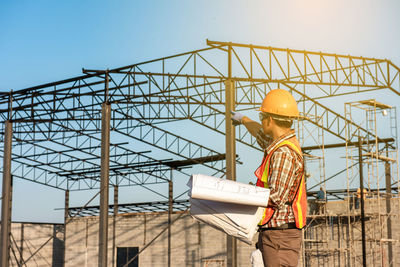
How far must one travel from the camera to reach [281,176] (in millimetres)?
3664

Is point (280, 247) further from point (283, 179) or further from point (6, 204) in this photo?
point (6, 204)

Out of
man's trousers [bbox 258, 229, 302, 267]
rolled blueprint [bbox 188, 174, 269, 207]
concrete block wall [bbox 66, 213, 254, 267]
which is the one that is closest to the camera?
rolled blueprint [bbox 188, 174, 269, 207]

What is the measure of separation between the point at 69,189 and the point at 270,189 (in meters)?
37.6

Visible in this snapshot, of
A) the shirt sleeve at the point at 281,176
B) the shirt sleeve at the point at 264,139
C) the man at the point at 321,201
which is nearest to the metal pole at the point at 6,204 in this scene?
the man at the point at 321,201

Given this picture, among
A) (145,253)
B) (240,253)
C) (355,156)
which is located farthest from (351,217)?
(145,253)

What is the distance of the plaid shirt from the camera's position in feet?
11.9

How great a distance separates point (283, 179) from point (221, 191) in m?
0.53

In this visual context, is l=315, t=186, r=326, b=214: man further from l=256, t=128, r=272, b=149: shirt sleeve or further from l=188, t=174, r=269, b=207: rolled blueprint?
l=188, t=174, r=269, b=207: rolled blueprint

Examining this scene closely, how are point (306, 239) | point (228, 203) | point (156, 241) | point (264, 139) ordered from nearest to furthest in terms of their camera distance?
point (228, 203), point (264, 139), point (306, 239), point (156, 241)

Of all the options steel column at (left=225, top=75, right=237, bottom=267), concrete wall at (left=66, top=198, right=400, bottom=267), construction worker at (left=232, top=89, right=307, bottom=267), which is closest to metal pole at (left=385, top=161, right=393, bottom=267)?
concrete wall at (left=66, top=198, right=400, bottom=267)

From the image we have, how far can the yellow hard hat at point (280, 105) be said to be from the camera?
13.0ft

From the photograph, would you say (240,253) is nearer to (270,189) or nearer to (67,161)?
(67,161)

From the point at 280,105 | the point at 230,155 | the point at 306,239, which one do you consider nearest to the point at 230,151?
the point at 230,155

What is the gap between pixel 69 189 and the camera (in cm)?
3988
